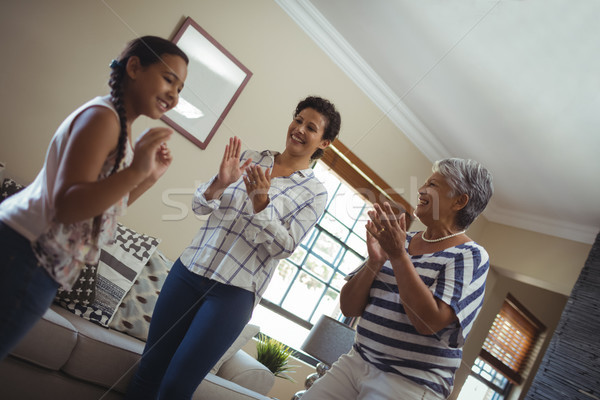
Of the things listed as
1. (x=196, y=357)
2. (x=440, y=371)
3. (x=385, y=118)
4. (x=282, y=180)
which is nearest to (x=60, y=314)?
(x=196, y=357)

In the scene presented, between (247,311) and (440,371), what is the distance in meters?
0.60

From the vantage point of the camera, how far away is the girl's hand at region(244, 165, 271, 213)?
1422 mm

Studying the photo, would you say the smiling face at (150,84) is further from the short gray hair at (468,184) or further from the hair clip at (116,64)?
the short gray hair at (468,184)

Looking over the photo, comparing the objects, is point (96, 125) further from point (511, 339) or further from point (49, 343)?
point (511, 339)

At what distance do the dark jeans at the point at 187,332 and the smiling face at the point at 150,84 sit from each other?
0.70m

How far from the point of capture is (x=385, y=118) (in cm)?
408

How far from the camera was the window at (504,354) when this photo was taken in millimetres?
5590

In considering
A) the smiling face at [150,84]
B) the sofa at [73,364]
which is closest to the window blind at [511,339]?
the sofa at [73,364]

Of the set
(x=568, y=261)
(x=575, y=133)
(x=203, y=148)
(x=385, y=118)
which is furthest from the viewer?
(x=568, y=261)

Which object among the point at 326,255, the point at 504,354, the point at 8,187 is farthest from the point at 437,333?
the point at 504,354

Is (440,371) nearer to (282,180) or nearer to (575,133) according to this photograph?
(282,180)

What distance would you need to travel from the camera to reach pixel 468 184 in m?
1.43

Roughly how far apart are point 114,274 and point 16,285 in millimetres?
1744

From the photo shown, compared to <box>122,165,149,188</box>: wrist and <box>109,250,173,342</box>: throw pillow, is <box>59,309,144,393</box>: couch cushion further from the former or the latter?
<box>122,165,149,188</box>: wrist
